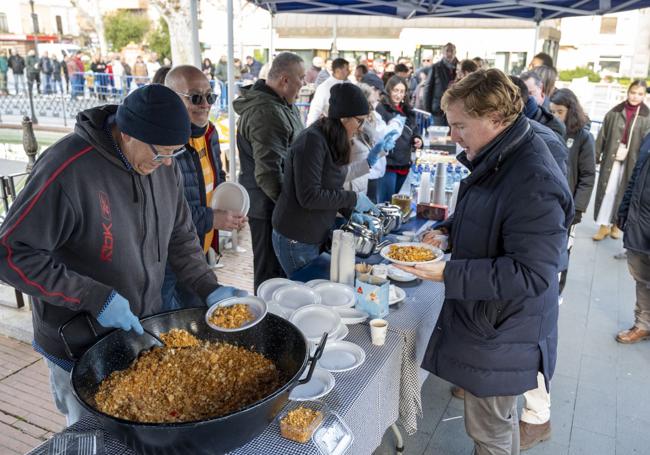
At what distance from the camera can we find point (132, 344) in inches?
60.8

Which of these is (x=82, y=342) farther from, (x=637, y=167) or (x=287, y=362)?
(x=637, y=167)

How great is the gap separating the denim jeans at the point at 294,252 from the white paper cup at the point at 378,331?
3.38 ft

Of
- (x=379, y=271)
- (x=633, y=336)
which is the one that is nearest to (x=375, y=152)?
(x=379, y=271)

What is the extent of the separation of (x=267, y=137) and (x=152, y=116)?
1574mm

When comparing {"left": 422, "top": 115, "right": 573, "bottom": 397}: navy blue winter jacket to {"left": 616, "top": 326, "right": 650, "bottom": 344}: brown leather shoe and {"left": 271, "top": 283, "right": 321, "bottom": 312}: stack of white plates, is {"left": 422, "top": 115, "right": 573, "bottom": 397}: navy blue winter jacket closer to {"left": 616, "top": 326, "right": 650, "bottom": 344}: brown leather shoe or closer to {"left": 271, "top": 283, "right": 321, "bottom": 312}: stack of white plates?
{"left": 271, "top": 283, "right": 321, "bottom": 312}: stack of white plates

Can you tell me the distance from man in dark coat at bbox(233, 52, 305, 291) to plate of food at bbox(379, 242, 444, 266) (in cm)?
92

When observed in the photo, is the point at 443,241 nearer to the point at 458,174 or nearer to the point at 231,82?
the point at 458,174

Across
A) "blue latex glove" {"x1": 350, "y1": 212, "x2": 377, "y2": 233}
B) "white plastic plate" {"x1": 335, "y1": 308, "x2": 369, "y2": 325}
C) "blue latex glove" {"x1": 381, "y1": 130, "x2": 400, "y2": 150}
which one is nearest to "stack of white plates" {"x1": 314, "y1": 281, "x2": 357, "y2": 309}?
"white plastic plate" {"x1": 335, "y1": 308, "x2": 369, "y2": 325}

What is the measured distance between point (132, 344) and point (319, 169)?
1378 mm

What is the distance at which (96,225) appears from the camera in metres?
1.53

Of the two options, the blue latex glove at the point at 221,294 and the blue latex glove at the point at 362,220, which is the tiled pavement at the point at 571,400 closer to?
the blue latex glove at the point at 362,220

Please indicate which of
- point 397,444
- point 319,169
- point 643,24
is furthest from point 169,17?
point 643,24

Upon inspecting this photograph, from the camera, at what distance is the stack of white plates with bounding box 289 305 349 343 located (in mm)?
1875

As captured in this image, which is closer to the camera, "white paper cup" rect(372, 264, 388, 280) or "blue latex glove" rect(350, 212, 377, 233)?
"white paper cup" rect(372, 264, 388, 280)
